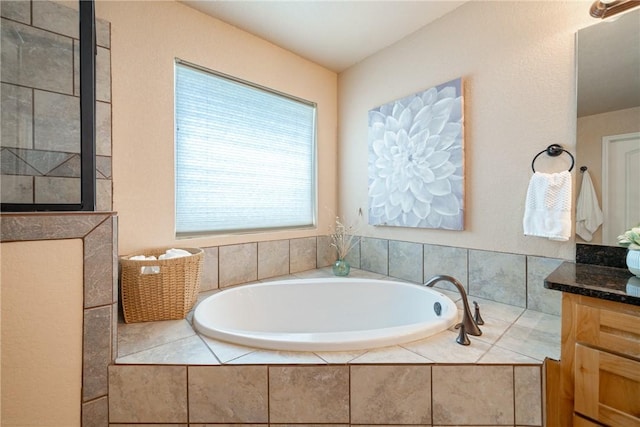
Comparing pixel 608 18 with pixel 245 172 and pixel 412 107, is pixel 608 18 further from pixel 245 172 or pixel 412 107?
pixel 245 172

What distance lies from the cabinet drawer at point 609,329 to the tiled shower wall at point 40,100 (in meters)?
2.06

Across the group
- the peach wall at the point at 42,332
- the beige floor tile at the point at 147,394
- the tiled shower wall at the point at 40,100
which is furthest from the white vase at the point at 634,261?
the tiled shower wall at the point at 40,100

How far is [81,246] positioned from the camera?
1.02m

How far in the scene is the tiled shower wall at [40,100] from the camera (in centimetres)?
123

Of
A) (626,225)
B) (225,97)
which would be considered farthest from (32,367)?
(626,225)

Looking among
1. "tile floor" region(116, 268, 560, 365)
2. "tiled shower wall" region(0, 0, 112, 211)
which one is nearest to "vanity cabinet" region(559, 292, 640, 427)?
"tile floor" region(116, 268, 560, 365)

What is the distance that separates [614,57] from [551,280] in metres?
1.14

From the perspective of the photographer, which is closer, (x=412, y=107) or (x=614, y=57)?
(x=614, y=57)

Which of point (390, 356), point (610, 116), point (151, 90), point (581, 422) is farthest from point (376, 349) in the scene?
point (151, 90)

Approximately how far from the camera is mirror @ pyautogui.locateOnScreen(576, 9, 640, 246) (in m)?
1.24

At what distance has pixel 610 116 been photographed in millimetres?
1289

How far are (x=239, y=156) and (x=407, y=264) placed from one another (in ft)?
5.02

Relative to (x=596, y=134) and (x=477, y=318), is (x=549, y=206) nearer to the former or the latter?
(x=596, y=134)

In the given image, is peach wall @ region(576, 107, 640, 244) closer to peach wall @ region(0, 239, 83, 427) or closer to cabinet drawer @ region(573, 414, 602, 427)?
cabinet drawer @ region(573, 414, 602, 427)
